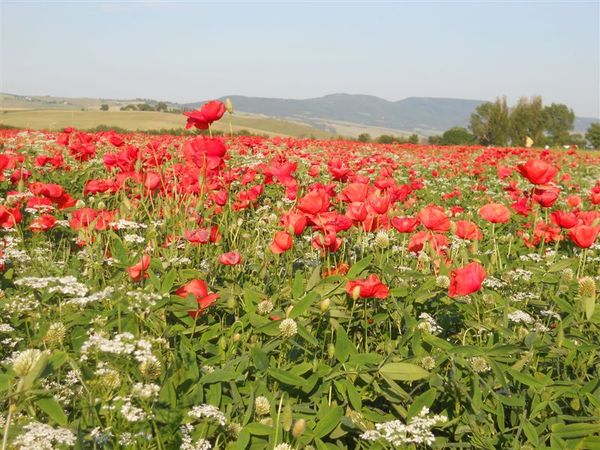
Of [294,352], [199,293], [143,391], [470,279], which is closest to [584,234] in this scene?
[470,279]

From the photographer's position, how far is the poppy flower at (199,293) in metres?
1.97

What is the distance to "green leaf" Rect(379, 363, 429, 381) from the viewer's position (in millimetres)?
1703

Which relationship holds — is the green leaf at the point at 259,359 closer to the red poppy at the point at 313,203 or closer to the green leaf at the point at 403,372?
the green leaf at the point at 403,372

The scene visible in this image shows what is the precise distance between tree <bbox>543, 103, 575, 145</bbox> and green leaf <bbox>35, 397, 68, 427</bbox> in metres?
79.9

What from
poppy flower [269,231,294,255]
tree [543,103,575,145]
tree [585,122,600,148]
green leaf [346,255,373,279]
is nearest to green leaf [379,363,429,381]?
green leaf [346,255,373,279]

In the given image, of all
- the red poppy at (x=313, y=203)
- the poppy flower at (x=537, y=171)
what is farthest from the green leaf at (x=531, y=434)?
the poppy flower at (x=537, y=171)

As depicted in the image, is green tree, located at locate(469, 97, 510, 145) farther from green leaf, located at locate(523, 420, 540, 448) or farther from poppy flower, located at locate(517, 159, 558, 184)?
green leaf, located at locate(523, 420, 540, 448)

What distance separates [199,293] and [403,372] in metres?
0.78

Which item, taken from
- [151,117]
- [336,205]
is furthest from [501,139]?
[336,205]

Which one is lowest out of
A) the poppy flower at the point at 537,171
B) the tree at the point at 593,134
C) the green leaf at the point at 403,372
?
the green leaf at the point at 403,372

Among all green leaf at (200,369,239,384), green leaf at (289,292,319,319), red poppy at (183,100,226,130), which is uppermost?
red poppy at (183,100,226,130)

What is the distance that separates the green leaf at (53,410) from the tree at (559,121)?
262 ft

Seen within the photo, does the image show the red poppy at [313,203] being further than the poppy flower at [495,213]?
No

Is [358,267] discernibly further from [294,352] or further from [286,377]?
[286,377]
